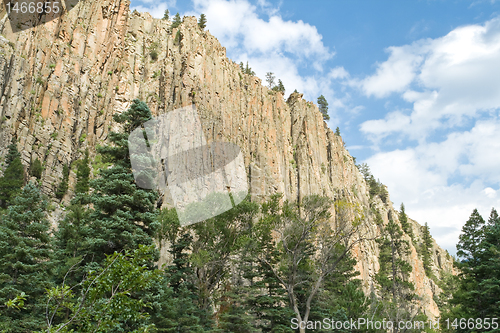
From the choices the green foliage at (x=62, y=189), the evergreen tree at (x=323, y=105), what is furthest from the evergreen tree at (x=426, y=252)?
the green foliage at (x=62, y=189)

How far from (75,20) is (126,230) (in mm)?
49120

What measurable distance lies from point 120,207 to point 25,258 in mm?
4902

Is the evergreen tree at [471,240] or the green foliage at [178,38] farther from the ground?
the green foliage at [178,38]

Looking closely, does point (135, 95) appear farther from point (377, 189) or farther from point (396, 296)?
point (377, 189)

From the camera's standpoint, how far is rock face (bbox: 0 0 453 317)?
42.8 m

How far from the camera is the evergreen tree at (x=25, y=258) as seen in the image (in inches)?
617

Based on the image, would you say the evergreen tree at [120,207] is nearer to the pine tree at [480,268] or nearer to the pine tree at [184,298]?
the pine tree at [184,298]

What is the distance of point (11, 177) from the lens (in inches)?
1435

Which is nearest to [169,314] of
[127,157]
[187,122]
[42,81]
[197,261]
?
[197,261]

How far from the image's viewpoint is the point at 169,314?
18078 millimetres

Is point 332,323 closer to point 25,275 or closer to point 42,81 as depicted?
point 25,275

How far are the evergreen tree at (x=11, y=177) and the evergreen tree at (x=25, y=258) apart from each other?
806 inches

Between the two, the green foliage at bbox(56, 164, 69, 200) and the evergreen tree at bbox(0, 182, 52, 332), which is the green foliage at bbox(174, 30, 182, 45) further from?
the evergreen tree at bbox(0, 182, 52, 332)

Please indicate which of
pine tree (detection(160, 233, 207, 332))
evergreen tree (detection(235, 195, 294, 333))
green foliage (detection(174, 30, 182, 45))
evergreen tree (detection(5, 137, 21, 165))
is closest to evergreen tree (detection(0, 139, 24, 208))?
evergreen tree (detection(5, 137, 21, 165))
